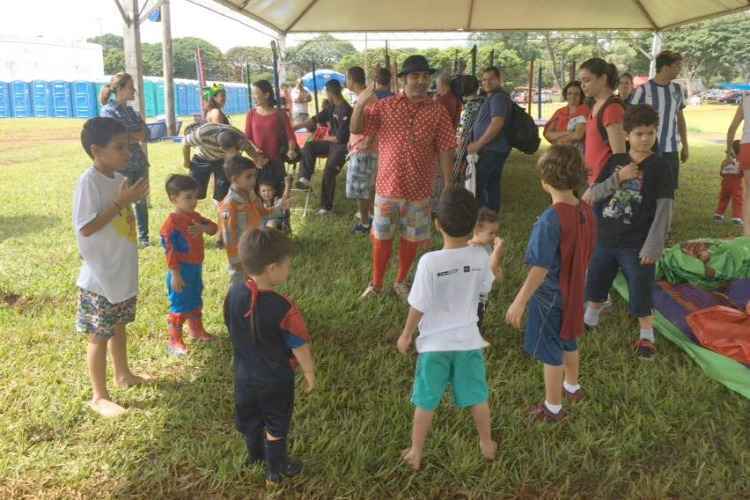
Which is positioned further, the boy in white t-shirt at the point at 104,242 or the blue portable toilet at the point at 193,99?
the blue portable toilet at the point at 193,99

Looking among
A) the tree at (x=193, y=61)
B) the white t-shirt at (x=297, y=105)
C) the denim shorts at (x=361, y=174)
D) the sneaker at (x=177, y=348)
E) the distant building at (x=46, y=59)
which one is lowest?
the sneaker at (x=177, y=348)

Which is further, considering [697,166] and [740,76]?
[740,76]

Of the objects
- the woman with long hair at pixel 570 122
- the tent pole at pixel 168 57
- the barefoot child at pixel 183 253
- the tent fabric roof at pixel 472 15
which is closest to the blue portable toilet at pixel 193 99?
the tent pole at pixel 168 57

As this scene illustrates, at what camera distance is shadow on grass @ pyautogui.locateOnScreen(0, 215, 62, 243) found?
Answer: 6.46m

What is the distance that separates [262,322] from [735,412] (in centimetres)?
267

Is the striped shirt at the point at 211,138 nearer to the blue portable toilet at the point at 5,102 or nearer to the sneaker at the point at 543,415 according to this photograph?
the sneaker at the point at 543,415

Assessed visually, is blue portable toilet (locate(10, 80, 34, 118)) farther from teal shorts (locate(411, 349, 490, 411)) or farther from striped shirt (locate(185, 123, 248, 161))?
teal shorts (locate(411, 349, 490, 411))

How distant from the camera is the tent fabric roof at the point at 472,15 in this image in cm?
1019

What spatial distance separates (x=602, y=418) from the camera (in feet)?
9.97

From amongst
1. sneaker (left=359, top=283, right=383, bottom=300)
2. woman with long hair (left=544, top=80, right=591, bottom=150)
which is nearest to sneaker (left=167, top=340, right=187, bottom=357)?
sneaker (left=359, top=283, right=383, bottom=300)

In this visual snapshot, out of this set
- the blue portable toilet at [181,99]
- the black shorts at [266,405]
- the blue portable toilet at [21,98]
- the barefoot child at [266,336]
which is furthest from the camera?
the blue portable toilet at [181,99]

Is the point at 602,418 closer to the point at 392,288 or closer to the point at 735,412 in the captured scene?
the point at 735,412

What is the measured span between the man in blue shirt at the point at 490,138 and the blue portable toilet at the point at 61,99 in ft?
97.3

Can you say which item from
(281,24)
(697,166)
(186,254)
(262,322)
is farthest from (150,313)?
(697,166)
